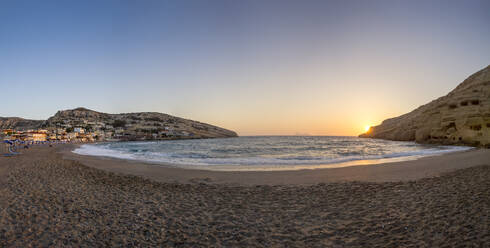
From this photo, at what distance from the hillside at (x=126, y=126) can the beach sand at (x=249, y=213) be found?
97339 millimetres

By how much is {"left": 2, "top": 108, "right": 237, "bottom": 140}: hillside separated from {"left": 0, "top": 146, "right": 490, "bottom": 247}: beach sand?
97.3 metres

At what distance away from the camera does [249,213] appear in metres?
5.72

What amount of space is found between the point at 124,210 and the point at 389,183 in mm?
9507

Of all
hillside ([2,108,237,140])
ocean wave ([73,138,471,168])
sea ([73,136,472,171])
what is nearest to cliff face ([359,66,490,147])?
sea ([73,136,472,171])

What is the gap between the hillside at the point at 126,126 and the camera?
9462 cm

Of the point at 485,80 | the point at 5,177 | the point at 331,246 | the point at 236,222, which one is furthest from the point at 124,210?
the point at 485,80

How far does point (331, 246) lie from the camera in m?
3.95

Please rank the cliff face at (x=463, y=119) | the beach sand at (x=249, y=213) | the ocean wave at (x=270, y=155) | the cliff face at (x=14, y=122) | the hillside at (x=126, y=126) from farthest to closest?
the cliff face at (x=14, y=122) < the hillside at (x=126, y=126) < the cliff face at (x=463, y=119) < the ocean wave at (x=270, y=155) < the beach sand at (x=249, y=213)

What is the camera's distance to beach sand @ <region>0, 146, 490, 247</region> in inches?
163

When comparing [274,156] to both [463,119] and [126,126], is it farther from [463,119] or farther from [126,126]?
[126,126]

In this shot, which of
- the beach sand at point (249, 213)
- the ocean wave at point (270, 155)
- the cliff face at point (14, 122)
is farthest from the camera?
the cliff face at point (14, 122)

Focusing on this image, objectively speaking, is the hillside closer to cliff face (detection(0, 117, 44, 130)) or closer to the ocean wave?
cliff face (detection(0, 117, 44, 130))

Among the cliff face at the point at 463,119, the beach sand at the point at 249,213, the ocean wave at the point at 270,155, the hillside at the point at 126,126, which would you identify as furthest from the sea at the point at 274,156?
the hillside at the point at 126,126

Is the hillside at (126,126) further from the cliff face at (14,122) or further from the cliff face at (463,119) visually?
the cliff face at (463,119)
